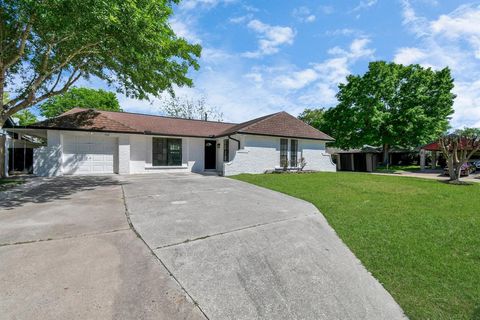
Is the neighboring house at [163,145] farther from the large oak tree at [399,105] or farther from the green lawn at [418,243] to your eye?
the large oak tree at [399,105]

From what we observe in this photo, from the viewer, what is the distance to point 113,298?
251 cm

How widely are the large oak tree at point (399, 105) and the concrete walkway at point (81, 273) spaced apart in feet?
79.6

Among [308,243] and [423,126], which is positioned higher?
[423,126]

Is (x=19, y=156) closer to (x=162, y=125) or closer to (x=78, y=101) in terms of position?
(x=162, y=125)

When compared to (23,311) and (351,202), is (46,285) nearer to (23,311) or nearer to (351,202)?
(23,311)

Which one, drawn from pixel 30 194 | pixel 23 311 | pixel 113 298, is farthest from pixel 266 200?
pixel 30 194

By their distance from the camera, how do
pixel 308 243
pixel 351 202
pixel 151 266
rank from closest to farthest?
pixel 151 266 → pixel 308 243 → pixel 351 202

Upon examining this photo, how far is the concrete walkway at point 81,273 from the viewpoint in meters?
2.34

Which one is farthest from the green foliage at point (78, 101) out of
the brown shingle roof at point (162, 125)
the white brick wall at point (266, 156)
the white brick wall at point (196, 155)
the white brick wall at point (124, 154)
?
the white brick wall at point (266, 156)

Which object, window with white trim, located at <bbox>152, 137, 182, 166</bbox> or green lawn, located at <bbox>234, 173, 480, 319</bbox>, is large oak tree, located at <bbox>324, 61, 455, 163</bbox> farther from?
window with white trim, located at <bbox>152, 137, 182, 166</bbox>

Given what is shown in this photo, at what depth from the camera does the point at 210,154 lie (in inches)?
715

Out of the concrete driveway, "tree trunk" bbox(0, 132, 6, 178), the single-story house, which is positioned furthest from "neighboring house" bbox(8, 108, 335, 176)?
the concrete driveway

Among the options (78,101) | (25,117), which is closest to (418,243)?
(78,101)

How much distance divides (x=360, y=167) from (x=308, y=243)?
21.0 meters
